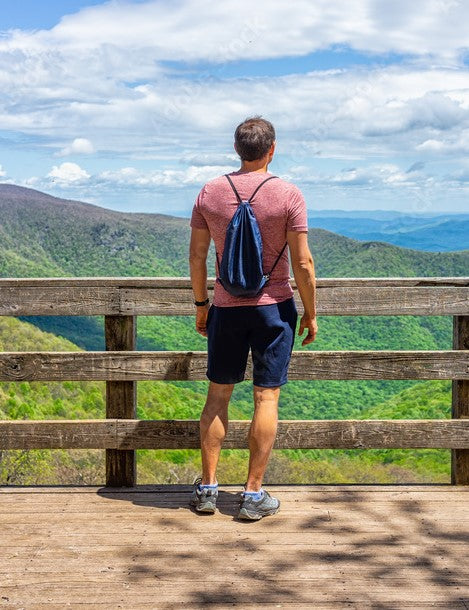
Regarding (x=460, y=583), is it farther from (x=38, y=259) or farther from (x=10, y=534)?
(x=38, y=259)

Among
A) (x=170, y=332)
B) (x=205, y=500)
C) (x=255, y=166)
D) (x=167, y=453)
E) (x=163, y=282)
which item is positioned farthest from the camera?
(x=170, y=332)

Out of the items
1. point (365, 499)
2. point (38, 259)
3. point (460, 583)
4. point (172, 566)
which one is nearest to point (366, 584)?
point (460, 583)

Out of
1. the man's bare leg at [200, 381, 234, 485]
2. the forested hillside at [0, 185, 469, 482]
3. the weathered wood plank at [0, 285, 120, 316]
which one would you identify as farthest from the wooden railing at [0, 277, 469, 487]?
the forested hillside at [0, 185, 469, 482]

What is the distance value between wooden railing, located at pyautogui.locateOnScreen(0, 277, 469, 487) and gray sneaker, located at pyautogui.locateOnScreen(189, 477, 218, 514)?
45cm

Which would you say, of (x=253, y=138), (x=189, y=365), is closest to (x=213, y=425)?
(x=189, y=365)

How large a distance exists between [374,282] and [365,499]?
116cm

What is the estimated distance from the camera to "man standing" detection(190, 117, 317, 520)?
3723 mm

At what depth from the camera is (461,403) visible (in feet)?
15.1

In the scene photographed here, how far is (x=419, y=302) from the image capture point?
4496 mm

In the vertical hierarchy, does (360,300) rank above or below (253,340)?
above

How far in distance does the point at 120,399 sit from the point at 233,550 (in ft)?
4.14

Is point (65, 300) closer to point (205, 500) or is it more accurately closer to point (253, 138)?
point (205, 500)

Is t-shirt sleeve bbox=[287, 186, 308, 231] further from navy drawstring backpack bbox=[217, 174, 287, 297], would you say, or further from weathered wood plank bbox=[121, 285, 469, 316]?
weathered wood plank bbox=[121, 285, 469, 316]


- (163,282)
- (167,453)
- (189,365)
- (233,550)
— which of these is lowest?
(167,453)
